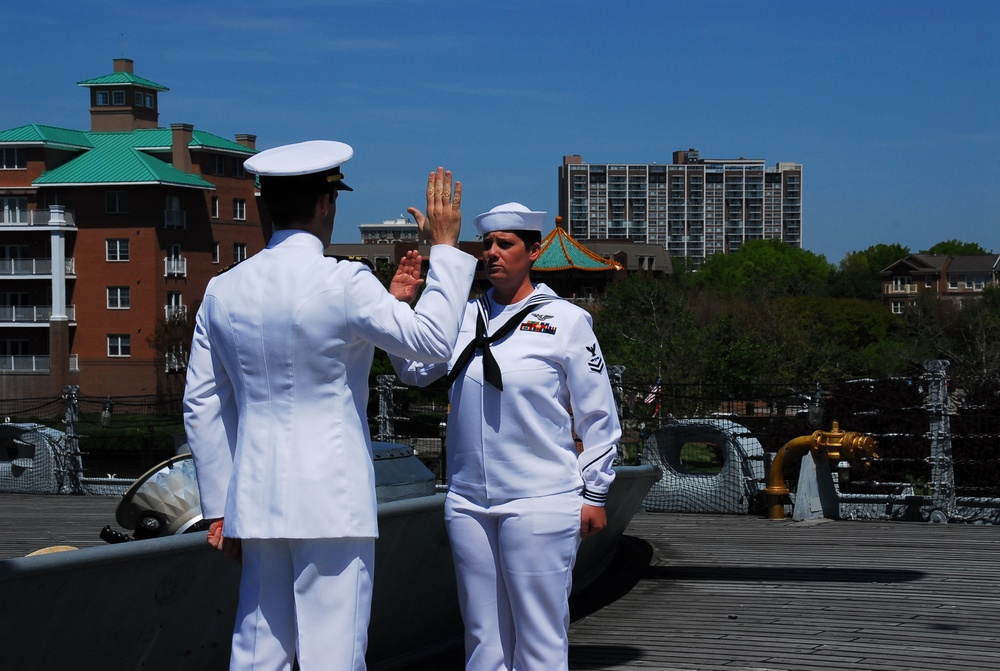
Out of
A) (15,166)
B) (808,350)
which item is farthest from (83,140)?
(808,350)

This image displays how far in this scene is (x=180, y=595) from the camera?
433 centimetres

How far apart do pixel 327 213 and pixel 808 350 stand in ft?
171

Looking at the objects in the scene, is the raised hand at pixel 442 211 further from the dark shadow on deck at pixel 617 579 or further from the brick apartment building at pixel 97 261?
the brick apartment building at pixel 97 261

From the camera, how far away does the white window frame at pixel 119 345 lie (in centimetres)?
6397

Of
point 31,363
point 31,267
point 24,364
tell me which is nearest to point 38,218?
point 31,267

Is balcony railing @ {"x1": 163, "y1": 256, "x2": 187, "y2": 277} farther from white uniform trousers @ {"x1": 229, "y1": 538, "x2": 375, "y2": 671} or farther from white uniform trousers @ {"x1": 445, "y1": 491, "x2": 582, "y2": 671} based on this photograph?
white uniform trousers @ {"x1": 229, "y1": 538, "x2": 375, "y2": 671}

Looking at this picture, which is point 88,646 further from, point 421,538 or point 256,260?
point 421,538

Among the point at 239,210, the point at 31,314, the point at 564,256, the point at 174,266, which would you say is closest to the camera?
the point at 564,256

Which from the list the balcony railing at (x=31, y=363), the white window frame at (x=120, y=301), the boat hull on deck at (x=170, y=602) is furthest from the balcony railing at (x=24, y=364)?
the boat hull on deck at (x=170, y=602)

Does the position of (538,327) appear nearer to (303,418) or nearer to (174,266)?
(303,418)

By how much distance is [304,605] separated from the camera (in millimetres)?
3268

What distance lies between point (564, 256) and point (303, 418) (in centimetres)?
3663

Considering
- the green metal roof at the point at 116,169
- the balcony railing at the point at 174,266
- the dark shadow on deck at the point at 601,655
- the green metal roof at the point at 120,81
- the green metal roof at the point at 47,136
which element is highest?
the green metal roof at the point at 120,81

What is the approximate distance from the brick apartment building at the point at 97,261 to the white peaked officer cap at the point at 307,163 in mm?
60142
